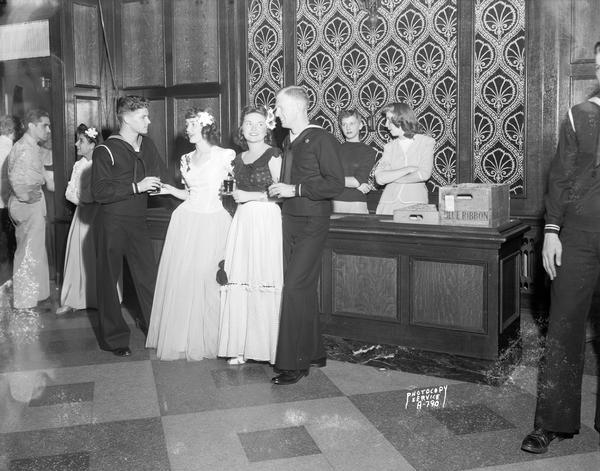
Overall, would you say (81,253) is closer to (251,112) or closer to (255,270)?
(255,270)

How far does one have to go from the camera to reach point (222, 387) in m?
3.78

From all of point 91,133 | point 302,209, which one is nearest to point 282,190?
point 302,209

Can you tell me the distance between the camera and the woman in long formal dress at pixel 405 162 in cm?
510

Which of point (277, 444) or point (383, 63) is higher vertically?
point (383, 63)

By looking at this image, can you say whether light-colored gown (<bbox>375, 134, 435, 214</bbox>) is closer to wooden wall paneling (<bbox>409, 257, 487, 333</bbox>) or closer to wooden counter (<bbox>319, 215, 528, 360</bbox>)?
wooden counter (<bbox>319, 215, 528, 360</bbox>)

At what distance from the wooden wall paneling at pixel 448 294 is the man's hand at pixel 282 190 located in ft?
3.17

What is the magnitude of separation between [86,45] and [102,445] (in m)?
4.40

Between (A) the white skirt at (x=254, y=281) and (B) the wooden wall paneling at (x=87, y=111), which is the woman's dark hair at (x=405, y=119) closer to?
(A) the white skirt at (x=254, y=281)

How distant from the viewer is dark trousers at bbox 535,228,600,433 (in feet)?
9.29

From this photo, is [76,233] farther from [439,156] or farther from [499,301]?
[499,301]

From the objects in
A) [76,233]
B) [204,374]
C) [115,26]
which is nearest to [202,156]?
[204,374]

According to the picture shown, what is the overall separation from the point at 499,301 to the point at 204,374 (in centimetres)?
165

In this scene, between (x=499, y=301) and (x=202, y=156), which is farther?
(x=202, y=156)

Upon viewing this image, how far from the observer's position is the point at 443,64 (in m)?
5.90
